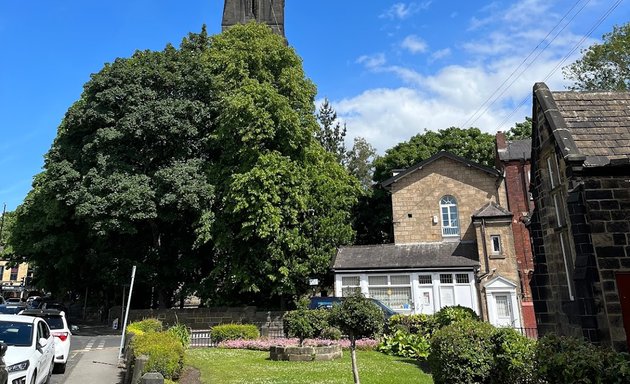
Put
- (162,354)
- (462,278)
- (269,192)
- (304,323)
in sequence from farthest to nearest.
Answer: (462,278)
(269,192)
(304,323)
(162,354)

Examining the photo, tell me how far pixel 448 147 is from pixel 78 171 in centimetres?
3541

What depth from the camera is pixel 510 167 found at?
1341 inches

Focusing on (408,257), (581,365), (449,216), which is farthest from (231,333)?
(449,216)

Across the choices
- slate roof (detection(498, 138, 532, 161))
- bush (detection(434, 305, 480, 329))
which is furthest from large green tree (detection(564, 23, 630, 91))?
bush (detection(434, 305, 480, 329))

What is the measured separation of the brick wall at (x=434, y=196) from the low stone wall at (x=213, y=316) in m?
13.0

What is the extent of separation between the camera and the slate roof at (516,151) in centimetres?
3406

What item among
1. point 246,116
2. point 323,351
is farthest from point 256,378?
point 246,116

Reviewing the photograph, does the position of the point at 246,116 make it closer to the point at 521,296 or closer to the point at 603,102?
the point at 603,102

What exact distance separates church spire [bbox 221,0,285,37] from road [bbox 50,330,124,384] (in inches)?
1603

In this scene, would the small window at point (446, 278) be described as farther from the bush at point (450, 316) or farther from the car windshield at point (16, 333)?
the car windshield at point (16, 333)

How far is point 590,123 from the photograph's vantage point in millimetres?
10867

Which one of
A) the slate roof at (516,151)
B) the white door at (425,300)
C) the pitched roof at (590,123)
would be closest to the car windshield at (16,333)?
the pitched roof at (590,123)

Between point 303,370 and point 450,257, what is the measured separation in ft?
63.8

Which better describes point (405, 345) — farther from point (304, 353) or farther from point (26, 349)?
point (26, 349)
